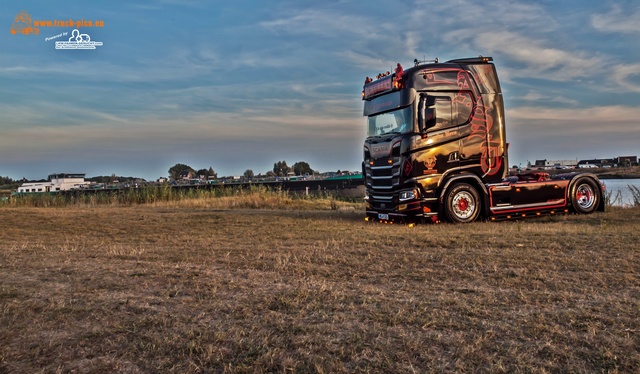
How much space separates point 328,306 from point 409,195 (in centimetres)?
824

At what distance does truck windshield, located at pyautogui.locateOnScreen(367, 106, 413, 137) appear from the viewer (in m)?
13.0

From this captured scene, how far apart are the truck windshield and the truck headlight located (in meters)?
1.58

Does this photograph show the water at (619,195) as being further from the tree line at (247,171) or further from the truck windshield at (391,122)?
the tree line at (247,171)

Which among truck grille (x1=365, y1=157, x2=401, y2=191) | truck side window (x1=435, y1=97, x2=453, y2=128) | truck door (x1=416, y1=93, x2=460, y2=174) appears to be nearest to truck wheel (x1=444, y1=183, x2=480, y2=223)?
truck door (x1=416, y1=93, x2=460, y2=174)

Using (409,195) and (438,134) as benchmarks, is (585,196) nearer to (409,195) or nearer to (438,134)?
(438,134)

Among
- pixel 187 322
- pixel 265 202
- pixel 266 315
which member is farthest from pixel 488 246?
pixel 265 202

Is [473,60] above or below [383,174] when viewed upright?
above

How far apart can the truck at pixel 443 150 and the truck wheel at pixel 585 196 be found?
986 millimetres

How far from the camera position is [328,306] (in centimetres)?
501

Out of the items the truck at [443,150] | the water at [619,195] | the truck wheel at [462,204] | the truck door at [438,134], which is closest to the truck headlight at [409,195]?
the truck at [443,150]

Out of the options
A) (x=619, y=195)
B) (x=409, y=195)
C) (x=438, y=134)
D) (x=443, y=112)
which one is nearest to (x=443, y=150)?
(x=438, y=134)

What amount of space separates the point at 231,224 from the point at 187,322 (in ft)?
32.9

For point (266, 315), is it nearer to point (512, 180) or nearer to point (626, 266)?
point (626, 266)

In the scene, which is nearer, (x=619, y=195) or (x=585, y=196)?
(x=585, y=196)
